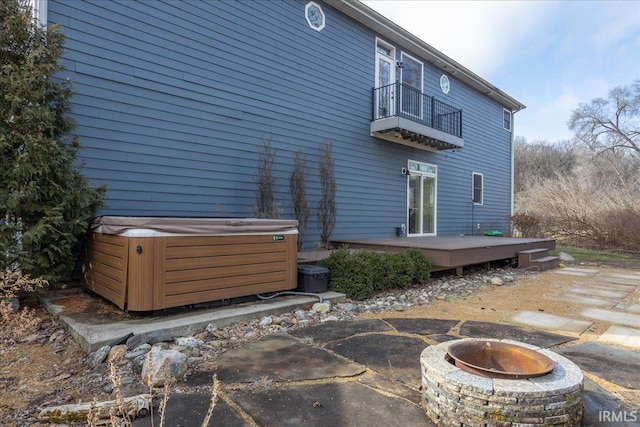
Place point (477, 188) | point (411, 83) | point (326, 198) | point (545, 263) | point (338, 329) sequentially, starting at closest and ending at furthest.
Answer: point (338, 329), point (326, 198), point (545, 263), point (411, 83), point (477, 188)

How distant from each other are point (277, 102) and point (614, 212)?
1087 cm

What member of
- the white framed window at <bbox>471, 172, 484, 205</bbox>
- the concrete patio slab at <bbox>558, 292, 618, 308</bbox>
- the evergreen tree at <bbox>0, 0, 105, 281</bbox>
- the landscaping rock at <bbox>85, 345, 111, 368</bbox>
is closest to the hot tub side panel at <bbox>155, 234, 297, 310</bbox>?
the landscaping rock at <bbox>85, 345, 111, 368</bbox>

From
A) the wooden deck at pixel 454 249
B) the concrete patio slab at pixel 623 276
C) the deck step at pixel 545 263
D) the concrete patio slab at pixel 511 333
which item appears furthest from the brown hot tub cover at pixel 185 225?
the concrete patio slab at pixel 623 276

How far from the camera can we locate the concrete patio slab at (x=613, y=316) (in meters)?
3.80

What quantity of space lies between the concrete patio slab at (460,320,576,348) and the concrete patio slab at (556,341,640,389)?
165 millimetres

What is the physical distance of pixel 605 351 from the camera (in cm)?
291

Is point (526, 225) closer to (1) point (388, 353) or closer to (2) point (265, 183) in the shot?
(2) point (265, 183)

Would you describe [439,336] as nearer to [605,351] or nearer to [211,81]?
[605,351]

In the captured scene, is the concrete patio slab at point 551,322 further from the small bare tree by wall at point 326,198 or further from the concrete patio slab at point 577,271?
the concrete patio slab at point 577,271

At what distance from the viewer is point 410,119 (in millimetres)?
8234

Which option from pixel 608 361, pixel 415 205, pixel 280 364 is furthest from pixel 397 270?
pixel 415 205

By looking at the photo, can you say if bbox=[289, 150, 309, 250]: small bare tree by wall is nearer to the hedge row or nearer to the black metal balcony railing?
the hedge row

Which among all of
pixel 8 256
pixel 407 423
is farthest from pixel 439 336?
pixel 8 256

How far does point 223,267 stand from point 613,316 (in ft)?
14.0
